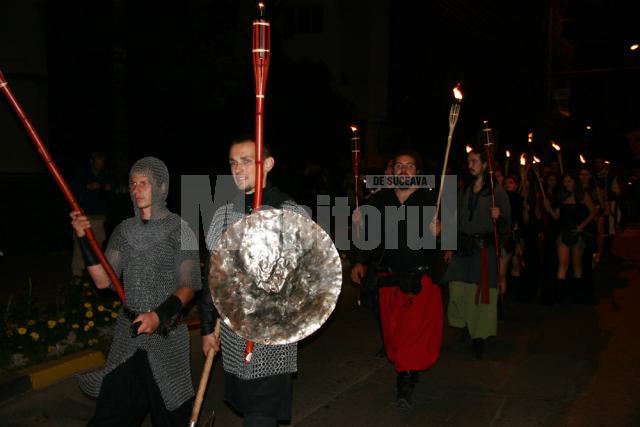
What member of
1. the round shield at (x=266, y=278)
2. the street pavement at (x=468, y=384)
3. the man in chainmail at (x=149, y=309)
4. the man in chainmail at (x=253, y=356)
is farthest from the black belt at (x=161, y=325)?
the street pavement at (x=468, y=384)

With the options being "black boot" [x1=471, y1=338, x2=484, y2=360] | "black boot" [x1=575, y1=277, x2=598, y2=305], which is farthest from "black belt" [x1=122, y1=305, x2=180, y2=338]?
"black boot" [x1=575, y1=277, x2=598, y2=305]

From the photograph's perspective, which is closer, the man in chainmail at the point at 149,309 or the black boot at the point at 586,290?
the man in chainmail at the point at 149,309

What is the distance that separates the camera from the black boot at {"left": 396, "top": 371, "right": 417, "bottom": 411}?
5.30 m

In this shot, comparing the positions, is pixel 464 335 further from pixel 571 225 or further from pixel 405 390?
pixel 571 225

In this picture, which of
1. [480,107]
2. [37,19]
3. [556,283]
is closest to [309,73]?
[37,19]

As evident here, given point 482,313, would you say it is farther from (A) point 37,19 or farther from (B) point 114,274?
(A) point 37,19

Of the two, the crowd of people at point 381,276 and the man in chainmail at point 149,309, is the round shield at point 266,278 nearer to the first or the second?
the crowd of people at point 381,276

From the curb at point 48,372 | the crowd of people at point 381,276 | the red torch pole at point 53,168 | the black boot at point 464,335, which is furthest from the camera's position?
the black boot at point 464,335

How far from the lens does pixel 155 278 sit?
352 cm

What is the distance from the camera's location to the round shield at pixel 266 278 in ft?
10.3

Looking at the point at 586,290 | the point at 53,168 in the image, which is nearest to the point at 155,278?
the point at 53,168

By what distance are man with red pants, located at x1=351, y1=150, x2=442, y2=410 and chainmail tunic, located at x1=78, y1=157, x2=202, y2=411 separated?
7.09 feet

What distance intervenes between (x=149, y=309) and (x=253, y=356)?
0.61 meters

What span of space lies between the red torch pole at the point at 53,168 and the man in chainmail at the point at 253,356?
19.1 inches
